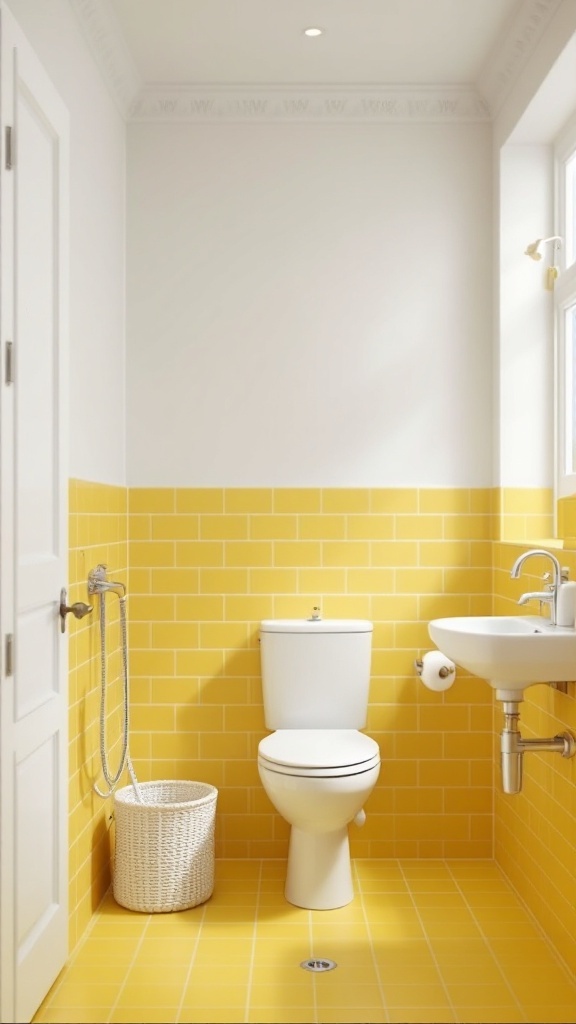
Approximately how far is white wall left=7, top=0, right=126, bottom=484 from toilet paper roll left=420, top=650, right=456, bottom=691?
1.25 m

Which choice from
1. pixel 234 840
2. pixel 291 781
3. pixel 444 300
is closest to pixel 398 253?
pixel 444 300

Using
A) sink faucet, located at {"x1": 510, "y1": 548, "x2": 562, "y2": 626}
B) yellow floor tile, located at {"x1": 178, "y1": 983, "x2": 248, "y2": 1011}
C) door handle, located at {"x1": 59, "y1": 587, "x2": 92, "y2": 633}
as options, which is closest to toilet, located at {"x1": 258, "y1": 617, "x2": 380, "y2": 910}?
yellow floor tile, located at {"x1": 178, "y1": 983, "x2": 248, "y2": 1011}

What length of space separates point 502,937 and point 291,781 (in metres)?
0.76

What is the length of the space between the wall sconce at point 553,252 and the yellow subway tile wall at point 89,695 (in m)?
1.65

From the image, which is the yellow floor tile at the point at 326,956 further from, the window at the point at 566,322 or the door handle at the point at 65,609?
the window at the point at 566,322

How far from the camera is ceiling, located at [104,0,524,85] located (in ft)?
9.95

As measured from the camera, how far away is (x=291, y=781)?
296 centimetres

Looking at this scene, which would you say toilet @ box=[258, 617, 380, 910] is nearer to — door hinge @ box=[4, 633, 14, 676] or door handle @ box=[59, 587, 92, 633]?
door handle @ box=[59, 587, 92, 633]

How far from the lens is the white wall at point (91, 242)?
8.96 feet

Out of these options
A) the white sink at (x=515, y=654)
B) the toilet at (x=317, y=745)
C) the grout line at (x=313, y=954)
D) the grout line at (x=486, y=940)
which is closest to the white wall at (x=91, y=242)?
the toilet at (x=317, y=745)

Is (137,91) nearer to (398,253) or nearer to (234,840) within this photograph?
(398,253)

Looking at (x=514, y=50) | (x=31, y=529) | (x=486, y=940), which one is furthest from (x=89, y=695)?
(x=514, y=50)

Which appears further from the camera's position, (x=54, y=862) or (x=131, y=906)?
(x=131, y=906)

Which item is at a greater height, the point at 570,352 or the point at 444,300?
the point at 444,300
